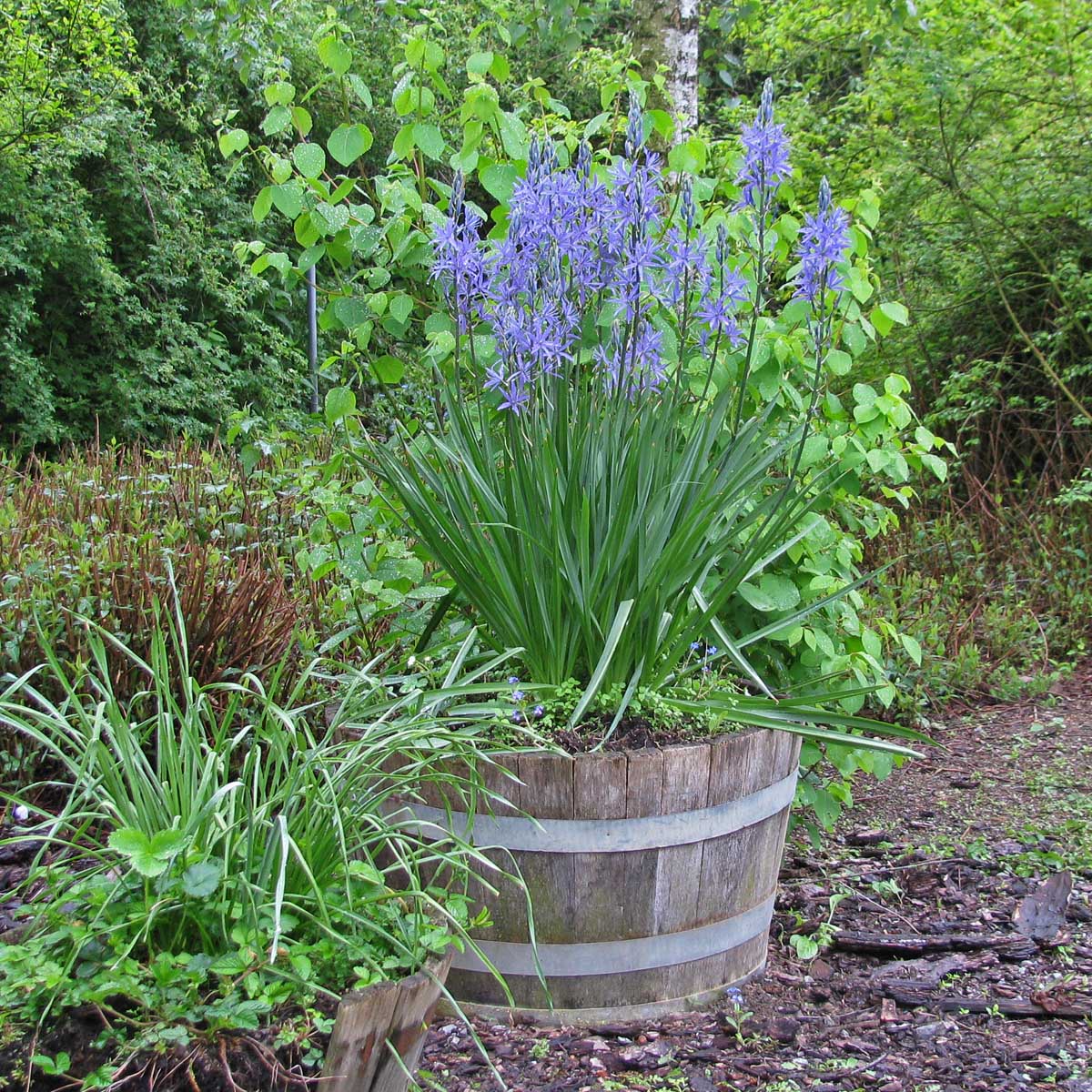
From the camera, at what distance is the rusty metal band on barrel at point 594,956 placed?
2.13 m

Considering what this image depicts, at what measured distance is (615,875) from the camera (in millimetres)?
2129

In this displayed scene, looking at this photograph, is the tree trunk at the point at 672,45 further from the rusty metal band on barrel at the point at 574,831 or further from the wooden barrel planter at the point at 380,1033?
the wooden barrel planter at the point at 380,1033

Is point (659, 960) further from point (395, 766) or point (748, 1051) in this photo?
point (395, 766)

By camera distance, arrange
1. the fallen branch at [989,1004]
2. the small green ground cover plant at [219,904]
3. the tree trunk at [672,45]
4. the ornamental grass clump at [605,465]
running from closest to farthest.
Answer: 1. the small green ground cover plant at [219,904]
2. the fallen branch at [989,1004]
3. the ornamental grass clump at [605,465]
4. the tree trunk at [672,45]

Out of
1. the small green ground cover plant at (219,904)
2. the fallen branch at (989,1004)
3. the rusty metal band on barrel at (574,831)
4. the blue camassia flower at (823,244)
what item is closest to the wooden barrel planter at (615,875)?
the rusty metal band on barrel at (574,831)

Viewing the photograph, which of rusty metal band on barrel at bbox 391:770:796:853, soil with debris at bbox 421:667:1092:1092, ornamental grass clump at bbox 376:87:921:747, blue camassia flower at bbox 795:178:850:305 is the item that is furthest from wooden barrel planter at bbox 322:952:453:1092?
blue camassia flower at bbox 795:178:850:305

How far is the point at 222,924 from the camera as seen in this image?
160 cm

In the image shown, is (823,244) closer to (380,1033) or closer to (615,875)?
(615,875)

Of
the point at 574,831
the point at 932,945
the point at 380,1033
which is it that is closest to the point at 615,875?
the point at 574,831

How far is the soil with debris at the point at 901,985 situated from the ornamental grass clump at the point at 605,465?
590mm

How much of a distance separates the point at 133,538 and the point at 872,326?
2714mm

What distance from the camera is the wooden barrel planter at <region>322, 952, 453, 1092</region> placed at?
4.78 feet

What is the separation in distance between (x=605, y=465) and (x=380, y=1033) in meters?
1.33

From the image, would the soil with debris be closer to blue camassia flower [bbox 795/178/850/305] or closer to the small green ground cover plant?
the small green ground cover plant
